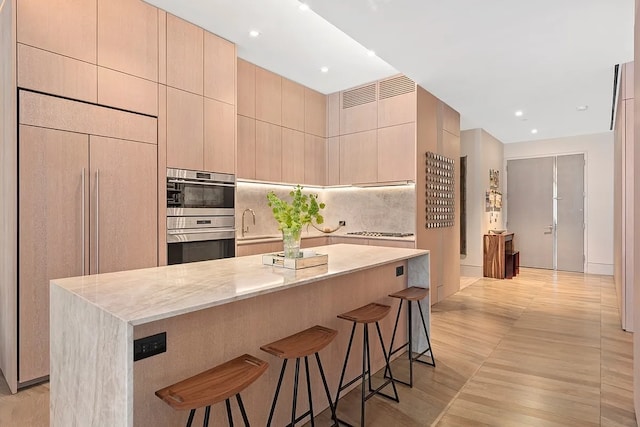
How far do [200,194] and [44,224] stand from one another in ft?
4.35

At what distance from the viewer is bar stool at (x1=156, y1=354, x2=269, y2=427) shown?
1.26 metres

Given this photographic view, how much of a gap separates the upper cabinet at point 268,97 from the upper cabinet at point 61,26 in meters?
2.04

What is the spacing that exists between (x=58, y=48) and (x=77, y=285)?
2.04 meters

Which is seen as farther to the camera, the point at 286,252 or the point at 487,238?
the point at 487,238

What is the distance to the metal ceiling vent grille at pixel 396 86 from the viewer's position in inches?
185

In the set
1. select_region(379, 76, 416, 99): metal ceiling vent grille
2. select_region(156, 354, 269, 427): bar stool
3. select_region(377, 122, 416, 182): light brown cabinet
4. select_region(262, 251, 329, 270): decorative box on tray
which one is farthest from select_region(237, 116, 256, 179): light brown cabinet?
select_region(156, 354, 269, 427): bar stool

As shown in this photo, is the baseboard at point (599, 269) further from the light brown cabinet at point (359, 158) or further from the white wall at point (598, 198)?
the light brown cabinet at point (359, 158)

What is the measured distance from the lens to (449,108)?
5.52 meters

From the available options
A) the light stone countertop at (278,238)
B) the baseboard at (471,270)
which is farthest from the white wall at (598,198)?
the light stone countertop at (278,238)

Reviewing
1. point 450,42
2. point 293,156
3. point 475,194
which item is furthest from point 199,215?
point 475,194

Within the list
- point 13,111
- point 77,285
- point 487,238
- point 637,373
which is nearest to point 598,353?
point 637,373

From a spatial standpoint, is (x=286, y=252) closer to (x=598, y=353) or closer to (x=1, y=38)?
(x=1, y=38)

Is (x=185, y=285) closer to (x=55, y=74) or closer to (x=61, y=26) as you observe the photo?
(x=55, y=74)

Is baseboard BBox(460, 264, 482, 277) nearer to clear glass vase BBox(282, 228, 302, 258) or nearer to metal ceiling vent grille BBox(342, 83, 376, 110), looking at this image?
metal ceiling vent grille BBox(342, 83, 376, 110)
